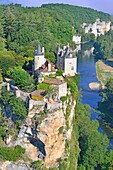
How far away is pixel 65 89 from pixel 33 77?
447 centimetres

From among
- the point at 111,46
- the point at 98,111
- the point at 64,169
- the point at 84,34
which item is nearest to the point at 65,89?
the point at 64,169

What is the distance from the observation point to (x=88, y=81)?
6194 cm

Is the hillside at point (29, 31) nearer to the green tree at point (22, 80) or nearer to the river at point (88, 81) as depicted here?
the river at point (88, 81)

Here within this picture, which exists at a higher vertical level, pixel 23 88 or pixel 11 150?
pixel 23 88

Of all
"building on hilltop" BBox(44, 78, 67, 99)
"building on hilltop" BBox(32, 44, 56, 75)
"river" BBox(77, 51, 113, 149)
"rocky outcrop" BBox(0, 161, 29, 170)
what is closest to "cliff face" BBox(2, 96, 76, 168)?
"rocky outcrop" BBox(0, 161, 29, 170)

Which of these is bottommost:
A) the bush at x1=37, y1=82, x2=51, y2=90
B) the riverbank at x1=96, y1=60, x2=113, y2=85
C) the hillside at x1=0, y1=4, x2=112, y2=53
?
the riverbank at x1=96, y1=60, x2=113, y2=85

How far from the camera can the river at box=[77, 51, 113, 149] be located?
5034 cm

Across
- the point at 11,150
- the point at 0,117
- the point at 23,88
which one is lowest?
the point at 11,150

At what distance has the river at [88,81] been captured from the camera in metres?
50.3

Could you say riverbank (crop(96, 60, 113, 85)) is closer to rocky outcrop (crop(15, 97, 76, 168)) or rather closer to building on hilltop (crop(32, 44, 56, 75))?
building on hilltop (crop(32, 44, 56, 75))

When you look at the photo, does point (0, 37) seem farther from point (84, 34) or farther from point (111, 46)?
point (84, 34)

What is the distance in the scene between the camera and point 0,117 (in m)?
31.3

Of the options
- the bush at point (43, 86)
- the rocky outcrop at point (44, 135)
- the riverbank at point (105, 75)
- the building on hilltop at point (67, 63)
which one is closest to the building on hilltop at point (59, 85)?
the bush at point (43, 86)

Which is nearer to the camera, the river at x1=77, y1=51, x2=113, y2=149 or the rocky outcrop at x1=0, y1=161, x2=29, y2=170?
the rocky outcrop at x1=0, y1=161, x2=29, y2=170
